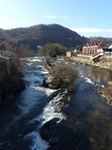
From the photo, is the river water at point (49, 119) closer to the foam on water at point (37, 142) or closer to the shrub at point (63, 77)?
the foam on water at point (37, 142)

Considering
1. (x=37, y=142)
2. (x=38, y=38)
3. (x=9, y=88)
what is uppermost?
(x=38, y=38)

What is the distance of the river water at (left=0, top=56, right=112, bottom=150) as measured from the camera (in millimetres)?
9070

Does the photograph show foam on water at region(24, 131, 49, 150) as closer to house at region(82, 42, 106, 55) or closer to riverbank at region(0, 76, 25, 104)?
riverbank at region(0, 76, 25, 104)

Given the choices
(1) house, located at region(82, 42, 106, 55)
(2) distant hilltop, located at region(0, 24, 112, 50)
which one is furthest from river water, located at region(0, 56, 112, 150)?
(2) distant hilltop, located at region(0, 24, 112, 50)

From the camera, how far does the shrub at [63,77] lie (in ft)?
65.9

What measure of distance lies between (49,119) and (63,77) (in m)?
A: 8.96

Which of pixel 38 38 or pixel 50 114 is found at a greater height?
pixel 38 38

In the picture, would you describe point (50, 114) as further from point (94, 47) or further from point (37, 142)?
point (94, 47)

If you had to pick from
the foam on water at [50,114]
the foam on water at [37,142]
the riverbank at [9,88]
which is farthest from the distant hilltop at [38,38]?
the foam on water at [37,142]

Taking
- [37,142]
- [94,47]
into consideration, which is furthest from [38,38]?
[37,142]

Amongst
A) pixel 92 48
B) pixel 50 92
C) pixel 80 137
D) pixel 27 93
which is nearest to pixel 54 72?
pixel 50 92

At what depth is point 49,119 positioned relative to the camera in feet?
39.0

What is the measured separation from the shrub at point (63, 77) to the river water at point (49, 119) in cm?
232

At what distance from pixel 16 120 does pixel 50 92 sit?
7246 millimetres
